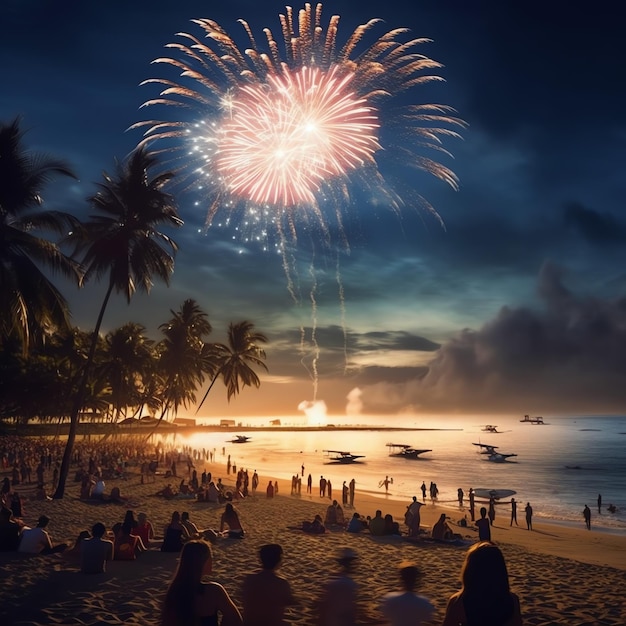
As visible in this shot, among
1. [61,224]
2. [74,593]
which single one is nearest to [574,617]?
[74,593]

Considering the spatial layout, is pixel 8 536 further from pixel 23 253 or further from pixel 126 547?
pixel 23 253

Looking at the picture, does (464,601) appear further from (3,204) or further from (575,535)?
(575,535)

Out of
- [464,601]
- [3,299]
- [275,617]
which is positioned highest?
[3,299]

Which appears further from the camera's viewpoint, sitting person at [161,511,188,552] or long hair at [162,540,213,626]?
sitting person at [161,511,188,552]

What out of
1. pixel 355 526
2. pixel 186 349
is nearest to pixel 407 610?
pixel 355 526

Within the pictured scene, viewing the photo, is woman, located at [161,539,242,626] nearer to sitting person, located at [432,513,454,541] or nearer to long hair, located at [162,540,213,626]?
long hair, located at [162,540,213,626]

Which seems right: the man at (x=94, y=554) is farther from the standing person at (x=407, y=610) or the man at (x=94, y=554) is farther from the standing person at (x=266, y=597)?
the standing person at (x=407, y=610)

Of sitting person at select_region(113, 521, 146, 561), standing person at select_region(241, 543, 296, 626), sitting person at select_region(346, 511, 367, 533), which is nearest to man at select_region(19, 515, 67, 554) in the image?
sitting person at select_region(113, 521, 146, 561)

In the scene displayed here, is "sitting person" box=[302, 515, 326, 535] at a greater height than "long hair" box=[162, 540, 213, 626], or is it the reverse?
"long hair" box=[162, 540, 213, 626]
